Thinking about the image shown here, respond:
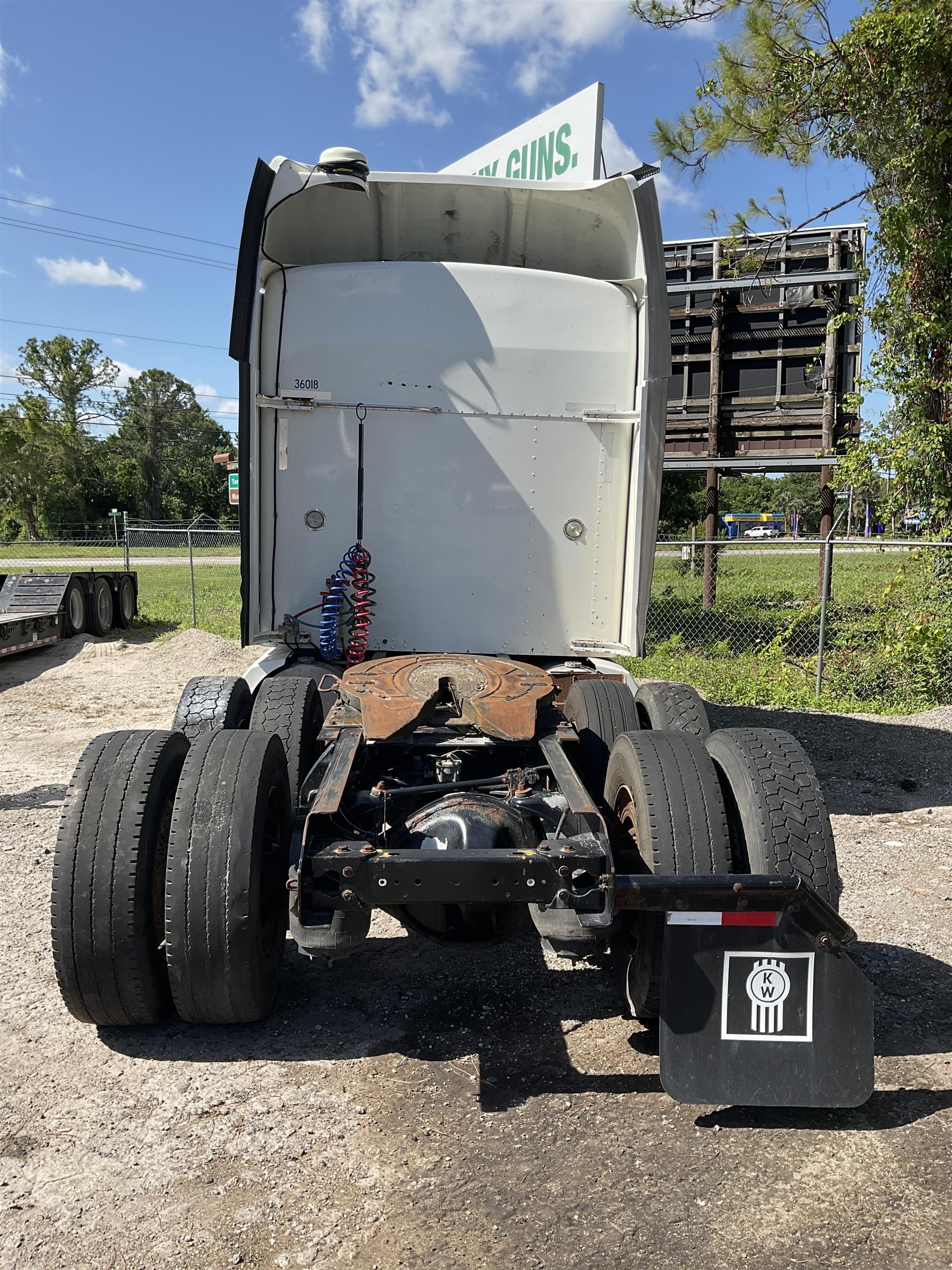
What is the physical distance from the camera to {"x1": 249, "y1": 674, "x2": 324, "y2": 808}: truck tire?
4.74 m

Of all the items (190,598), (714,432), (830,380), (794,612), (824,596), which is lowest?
(190,598)

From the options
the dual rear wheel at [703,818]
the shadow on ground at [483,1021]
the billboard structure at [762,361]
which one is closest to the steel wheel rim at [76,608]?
the billboard structure at [762,361]

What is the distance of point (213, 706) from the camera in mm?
5215

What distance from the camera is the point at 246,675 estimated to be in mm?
5660

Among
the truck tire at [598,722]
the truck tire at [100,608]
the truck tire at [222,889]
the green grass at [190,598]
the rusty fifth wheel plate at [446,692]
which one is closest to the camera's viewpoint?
the truck tire at [222,889]

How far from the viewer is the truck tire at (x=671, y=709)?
4887mm

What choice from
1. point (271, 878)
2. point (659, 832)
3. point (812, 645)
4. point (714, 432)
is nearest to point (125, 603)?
point (714, 432)

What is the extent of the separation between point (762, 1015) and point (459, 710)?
1874 millimetres

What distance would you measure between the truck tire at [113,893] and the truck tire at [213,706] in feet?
5.34

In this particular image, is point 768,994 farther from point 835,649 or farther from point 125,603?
point 125,603

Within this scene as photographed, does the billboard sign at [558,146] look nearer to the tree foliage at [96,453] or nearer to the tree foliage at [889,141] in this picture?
the tree foliage at [889,141]

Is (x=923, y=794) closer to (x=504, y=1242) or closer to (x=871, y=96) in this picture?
(x=504, y=1242)

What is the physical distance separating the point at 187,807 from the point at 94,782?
386 millimetres

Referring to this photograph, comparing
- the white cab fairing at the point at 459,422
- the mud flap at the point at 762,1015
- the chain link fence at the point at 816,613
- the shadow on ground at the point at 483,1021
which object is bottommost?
the shadow on ground at the point at 483,1021
